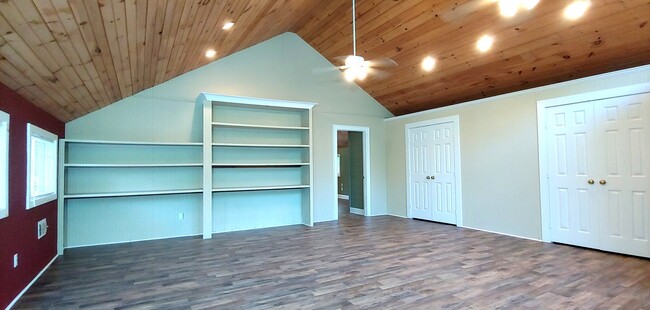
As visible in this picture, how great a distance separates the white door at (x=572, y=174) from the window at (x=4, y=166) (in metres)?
6.17

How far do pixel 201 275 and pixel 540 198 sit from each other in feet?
15.6

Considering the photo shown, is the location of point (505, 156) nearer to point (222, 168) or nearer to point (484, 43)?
point (484, 43)

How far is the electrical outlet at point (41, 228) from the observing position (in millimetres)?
3541

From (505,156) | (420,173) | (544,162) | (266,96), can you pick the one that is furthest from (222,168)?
(544,162)

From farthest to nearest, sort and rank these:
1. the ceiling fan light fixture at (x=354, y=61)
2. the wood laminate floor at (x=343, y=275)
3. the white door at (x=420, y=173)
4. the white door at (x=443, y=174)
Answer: the white door at (x=420, y=173)
the white door at (x=443, y=174)
the ceiling fan light fixture at (x=354, y=61)
the wood laminate floor at (x=343, y=275)

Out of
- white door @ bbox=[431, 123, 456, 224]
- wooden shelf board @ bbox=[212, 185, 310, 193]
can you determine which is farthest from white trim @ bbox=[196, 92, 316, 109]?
white door @ bbox=[431, 123, 456, 224]

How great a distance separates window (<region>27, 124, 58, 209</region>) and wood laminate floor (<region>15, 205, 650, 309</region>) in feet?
2.76

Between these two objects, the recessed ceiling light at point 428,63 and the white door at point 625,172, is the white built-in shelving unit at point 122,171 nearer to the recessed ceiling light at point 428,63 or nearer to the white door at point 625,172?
the recessed ceiling light at point 428,63

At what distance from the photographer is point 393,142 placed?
7418 millimetres

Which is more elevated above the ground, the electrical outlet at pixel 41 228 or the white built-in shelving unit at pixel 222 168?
Result: the white built-in shelving unit at pixel 222 168

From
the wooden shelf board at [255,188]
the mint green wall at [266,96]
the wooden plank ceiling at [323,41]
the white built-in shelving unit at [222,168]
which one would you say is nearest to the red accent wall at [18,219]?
the wooden plank ceiling at [323,41]

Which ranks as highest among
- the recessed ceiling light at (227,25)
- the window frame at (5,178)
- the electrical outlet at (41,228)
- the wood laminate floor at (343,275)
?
the recessed ceiling light at (227,25)

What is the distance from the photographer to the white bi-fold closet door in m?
3.97

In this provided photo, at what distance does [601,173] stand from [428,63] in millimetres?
2819
